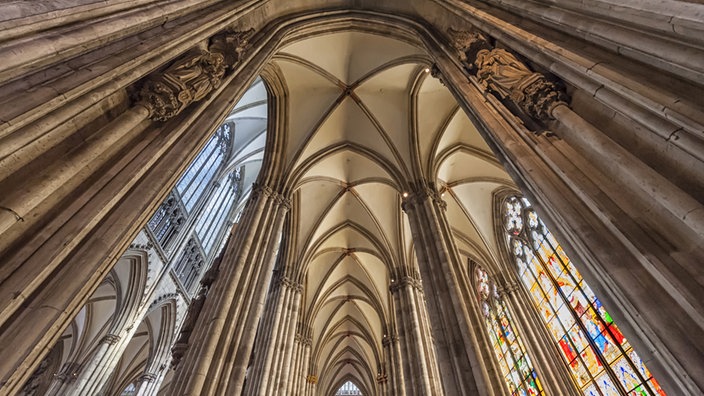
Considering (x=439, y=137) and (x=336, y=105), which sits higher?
(x=336, y=105)

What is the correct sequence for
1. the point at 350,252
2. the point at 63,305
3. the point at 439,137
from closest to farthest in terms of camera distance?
the point at 63,305
the point at 439,137
the point at 350,252

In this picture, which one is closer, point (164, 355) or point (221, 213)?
point (164, 355)

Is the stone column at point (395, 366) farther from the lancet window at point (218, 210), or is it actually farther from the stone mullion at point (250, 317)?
the lancet window at point (218, 210)

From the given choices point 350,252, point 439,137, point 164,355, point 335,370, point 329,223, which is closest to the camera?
point 439,137

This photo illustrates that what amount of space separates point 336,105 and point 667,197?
9679mm

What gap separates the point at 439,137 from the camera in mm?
10719

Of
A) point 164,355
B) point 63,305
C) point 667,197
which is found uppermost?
point 164,355

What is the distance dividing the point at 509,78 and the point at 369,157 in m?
7.93

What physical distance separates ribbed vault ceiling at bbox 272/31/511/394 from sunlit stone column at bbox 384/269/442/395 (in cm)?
122

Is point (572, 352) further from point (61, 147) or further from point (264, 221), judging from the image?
point (61, 147)

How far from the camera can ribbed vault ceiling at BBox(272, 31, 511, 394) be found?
9977mm

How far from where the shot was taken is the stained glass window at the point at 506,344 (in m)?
9.79

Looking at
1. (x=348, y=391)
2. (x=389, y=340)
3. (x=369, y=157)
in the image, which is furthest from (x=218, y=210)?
(x=348, y=391)

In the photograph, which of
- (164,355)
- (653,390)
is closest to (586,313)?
(653,390)
